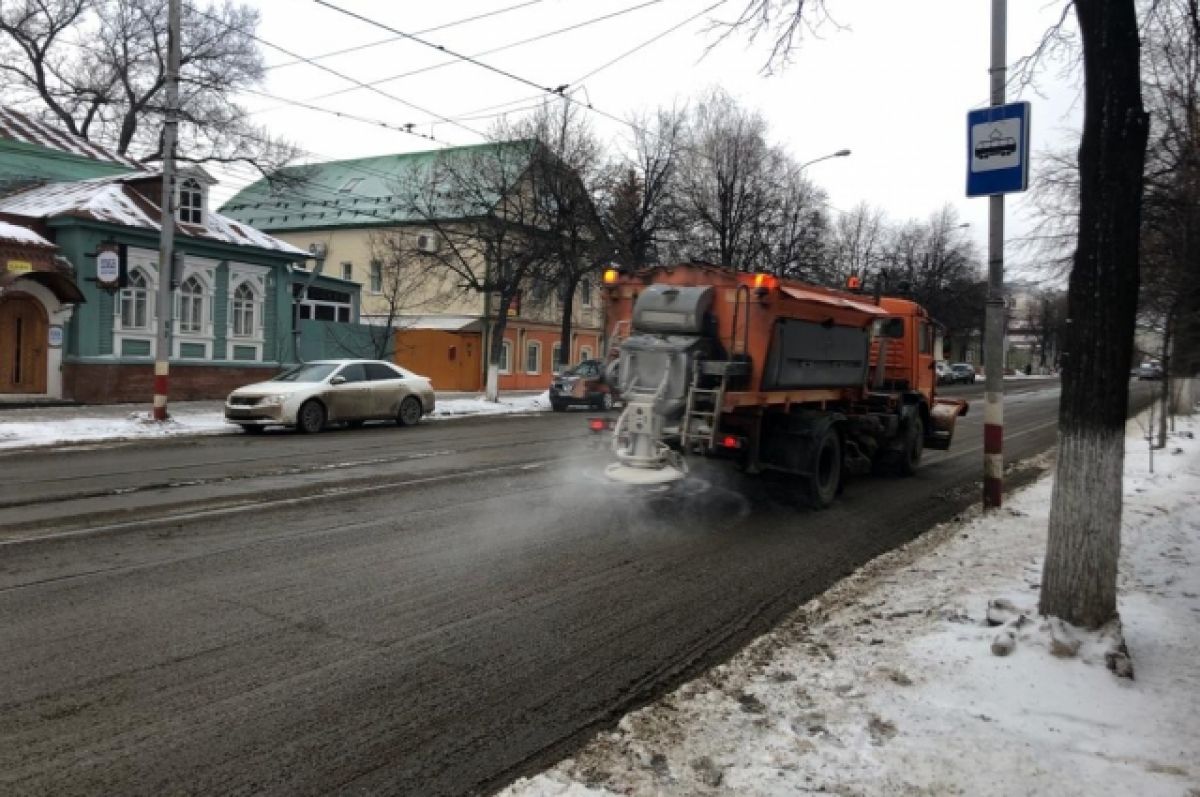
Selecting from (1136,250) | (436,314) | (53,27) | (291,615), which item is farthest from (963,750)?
(53,27)

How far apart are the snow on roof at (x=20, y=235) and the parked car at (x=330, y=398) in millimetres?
8206

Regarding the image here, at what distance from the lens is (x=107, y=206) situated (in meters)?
22.8

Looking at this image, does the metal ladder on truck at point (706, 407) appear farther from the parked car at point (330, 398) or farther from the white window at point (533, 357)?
the white window at point (533, 357)

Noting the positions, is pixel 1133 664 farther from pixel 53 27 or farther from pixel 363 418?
pixel 53 27

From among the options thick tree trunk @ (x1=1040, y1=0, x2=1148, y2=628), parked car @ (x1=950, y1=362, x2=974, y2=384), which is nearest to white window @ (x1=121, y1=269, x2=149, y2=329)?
thick tree trunk @ (x1=1040, y1=0, x2=1148, y2=628)

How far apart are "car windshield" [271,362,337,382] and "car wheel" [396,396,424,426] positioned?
1953 mm

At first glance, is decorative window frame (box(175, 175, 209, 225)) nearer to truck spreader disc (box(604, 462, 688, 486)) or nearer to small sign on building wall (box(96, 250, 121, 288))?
small sign on building wall (box(96, 250, 121, 288))

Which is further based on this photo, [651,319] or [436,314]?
[436,314]

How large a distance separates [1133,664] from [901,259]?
61172 mm

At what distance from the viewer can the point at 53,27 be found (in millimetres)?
34312

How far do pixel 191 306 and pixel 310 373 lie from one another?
994 centimetres

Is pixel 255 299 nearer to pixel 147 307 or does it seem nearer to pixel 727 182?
pixel 147 307

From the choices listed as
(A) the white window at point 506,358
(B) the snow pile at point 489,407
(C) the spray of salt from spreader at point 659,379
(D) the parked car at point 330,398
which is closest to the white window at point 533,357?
(A) the white window at point 506,358

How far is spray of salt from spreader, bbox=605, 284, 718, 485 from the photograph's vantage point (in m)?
8.77
